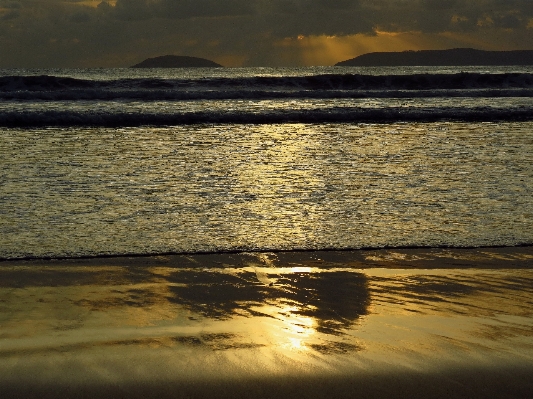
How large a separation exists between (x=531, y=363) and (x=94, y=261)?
327 centimetres

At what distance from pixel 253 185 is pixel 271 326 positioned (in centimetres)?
472

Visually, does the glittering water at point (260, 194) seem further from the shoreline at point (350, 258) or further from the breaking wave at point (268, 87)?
the breaking wave at point (268, 87)

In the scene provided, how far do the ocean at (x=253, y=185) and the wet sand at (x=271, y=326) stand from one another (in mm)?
599

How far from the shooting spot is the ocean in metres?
5.80

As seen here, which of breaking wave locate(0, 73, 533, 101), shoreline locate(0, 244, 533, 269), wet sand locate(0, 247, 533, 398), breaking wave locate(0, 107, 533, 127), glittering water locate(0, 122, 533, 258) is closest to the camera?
wet sand locate(0, 247, 533, 398)

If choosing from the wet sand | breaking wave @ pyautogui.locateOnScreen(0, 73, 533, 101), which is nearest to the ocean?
the wet sand

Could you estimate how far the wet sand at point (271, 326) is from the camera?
2.84 metres

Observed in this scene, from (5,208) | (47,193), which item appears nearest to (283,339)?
(5,208)

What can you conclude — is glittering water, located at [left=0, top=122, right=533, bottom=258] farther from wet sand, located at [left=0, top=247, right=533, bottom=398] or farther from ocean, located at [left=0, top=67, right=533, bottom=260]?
wet sand, located at [left=0, top=247, right=533, bottom=398]

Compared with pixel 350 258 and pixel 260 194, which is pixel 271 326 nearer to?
pixel 350 258

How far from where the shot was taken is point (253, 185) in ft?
27.0

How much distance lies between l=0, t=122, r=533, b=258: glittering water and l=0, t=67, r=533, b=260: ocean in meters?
0.02

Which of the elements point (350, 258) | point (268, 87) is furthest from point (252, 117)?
point (350, 258)

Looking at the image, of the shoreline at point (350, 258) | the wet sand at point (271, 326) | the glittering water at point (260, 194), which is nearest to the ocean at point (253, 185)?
the glittering water at point (260, 194)
